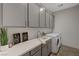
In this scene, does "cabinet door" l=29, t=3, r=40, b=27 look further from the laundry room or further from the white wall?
the white wall

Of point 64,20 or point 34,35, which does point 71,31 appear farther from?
point 34,35

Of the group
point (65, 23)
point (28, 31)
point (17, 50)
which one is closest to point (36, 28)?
point (28, 31)

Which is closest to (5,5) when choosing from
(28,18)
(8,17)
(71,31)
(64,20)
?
(8,17)

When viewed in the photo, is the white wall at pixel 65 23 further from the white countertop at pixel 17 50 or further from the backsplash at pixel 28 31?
the white countertop at pixel 17 50

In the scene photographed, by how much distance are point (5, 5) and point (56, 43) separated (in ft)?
7.14

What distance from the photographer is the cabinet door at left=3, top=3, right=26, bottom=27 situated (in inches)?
57.6

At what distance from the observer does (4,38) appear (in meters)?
1.39

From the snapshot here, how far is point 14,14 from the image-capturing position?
168cm

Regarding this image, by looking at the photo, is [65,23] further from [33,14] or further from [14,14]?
[14,14]

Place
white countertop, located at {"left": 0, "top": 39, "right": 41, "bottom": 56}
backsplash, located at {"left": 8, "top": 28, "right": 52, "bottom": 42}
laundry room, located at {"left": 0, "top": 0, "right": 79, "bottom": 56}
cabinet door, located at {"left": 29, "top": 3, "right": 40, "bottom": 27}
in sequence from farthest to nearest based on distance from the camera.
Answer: cabinet door, located at {"left": 29, "top": 3, "right": 40, "bottom": 27}
backsplash, located at {"left": 8, "top": 28, "right": 52, "bottom": 42}
laundry room, located at {"left": 0, "top": 0, "right": 79, "bottom": 56}
white countertop, located at {"left": 0, "top": 39, "right": 41, "bottom": 56}

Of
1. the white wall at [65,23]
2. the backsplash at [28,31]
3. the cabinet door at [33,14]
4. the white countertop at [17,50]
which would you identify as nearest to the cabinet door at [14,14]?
the backsplash at [28,31]

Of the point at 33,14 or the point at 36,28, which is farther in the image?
the point at 36,28

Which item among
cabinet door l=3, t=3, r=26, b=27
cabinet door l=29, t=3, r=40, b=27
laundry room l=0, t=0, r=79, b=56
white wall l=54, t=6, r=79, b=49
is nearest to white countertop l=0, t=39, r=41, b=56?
laundry room l=0, t=0, r=79, b=56

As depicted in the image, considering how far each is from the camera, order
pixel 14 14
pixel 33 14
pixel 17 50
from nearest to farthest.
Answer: pixel 17 50, pixel 14 14, pixel 33 14
